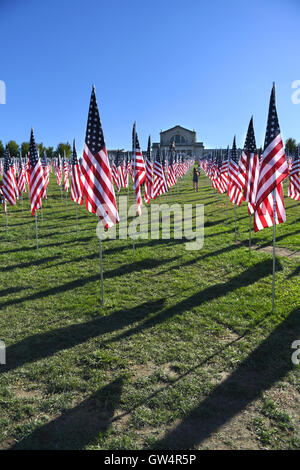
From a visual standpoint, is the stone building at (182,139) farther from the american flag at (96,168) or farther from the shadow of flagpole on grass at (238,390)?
the shadow of flagpole on grass at (238,390)

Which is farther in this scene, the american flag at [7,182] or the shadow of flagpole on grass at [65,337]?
the american flag at [7,182]

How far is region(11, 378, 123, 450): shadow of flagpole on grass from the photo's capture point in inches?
141

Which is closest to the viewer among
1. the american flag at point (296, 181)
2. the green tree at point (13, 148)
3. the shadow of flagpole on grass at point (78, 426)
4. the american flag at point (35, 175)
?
the shadow of flagpole on grass at point (78, 426)

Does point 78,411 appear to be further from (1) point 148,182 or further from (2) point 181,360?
(1) point 148,182

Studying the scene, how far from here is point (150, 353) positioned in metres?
5.35

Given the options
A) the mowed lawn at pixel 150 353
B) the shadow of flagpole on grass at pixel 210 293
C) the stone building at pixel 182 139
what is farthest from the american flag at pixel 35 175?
the stone building at pixel 182 139

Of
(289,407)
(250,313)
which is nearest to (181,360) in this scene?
(289,407)

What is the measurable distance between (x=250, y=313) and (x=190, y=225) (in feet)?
29.3

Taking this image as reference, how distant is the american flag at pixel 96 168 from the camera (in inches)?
268

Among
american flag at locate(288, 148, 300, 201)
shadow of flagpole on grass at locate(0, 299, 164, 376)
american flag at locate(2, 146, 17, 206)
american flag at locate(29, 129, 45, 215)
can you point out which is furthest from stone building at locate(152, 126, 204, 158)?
shadow of flagpole on grass at locate(0, 299, 164, 376)

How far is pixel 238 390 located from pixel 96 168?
16.6 feet

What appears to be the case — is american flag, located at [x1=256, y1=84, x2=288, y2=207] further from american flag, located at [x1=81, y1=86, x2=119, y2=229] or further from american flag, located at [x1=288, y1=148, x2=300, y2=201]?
american flag, located at [x1=288, y1=148, x2=300, y2=201]

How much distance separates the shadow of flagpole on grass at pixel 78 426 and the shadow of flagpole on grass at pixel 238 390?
810 mm

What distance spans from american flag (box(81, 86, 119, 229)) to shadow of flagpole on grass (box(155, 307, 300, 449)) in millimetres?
4127
